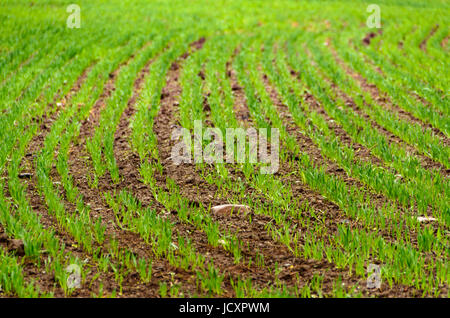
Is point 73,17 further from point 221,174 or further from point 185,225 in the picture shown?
point 185,225

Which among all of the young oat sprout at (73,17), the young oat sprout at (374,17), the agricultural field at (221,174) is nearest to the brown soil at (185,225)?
the agricultural field at (221,174)

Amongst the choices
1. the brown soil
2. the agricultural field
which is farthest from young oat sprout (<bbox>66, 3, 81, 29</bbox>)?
the brown soil

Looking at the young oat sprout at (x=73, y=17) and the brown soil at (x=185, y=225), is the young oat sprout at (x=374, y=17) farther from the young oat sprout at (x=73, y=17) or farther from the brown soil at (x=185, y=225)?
the brown soil at (x=185, y=225)

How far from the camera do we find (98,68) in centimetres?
1036

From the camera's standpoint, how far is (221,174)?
17.4 ft

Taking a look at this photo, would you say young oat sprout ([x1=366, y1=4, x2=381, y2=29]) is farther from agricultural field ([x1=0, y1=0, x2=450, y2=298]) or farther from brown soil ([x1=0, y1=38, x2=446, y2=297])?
brown soil ([x1=0, y1=38, x2=446, y2=297])

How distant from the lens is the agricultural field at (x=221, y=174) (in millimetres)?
3482

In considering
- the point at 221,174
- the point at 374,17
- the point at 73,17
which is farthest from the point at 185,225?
the point at 374,17

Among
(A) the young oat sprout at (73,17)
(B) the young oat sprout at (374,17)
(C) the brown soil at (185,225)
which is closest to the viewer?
(C) the brown soil at (185,225)

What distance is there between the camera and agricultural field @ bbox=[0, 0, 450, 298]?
3.48m

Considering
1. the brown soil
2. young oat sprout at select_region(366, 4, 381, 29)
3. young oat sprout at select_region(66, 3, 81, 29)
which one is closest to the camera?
the brown soil

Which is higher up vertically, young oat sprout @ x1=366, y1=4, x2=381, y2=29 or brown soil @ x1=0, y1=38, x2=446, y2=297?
young oat sprout @ x1=366, y1=4, x2=381, y2=29

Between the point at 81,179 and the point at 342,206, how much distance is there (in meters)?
2.72

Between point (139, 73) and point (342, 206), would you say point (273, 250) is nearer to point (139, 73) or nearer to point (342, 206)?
point (342, 206)
